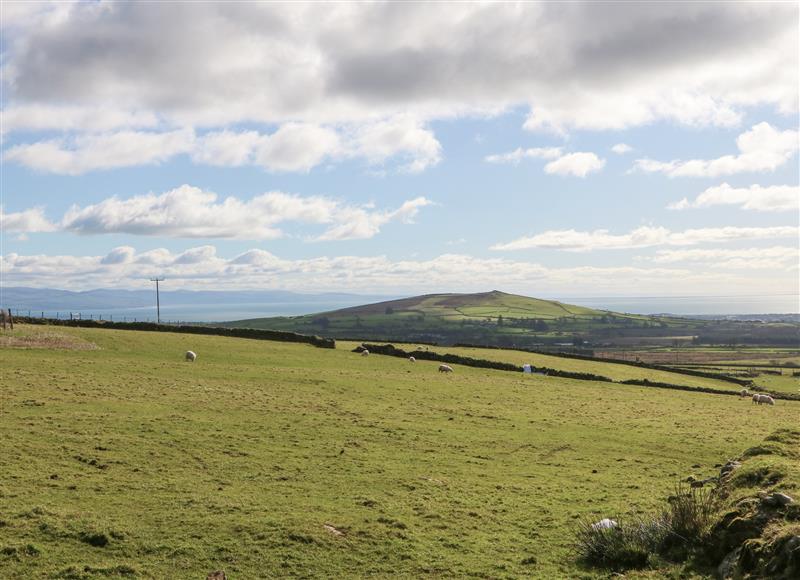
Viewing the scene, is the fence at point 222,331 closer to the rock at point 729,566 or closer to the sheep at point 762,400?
the sheep at point 762,400

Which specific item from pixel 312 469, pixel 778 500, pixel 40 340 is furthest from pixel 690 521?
pixel 40 340

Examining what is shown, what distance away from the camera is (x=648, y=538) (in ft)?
40.9

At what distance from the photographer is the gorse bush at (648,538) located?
471 inches

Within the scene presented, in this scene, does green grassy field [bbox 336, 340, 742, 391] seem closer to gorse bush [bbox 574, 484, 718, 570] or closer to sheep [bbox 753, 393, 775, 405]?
sheep [bbox 753, 393, 775, 405]

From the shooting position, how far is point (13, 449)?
18.9 metres

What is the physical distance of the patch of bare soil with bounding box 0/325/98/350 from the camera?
42812 millimetres

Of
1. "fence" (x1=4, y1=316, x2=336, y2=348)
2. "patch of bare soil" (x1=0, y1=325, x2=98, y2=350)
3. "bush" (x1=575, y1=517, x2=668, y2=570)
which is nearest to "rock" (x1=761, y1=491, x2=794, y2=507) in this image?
"bush" (x1=575, y1=517, x2=668, y2=570)

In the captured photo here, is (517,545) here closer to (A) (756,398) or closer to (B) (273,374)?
(B) (273,374)

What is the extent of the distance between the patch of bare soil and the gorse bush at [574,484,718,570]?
41.6m

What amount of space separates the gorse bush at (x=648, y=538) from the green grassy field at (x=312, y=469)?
1.63 ft

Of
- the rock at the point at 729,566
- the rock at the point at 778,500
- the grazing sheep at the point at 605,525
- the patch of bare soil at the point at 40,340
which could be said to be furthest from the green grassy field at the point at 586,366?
the rock at the point at 729,566

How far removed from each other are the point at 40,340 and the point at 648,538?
145 ft

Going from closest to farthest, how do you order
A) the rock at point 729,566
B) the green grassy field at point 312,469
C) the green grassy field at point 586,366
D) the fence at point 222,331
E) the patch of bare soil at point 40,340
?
the rock at point 729,566
the green grassy field at point 312,469
the patch of bare soil at point 40,340
the fence at point 222,331
the green grassy field at point 586,366

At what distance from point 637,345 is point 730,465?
186 metres
